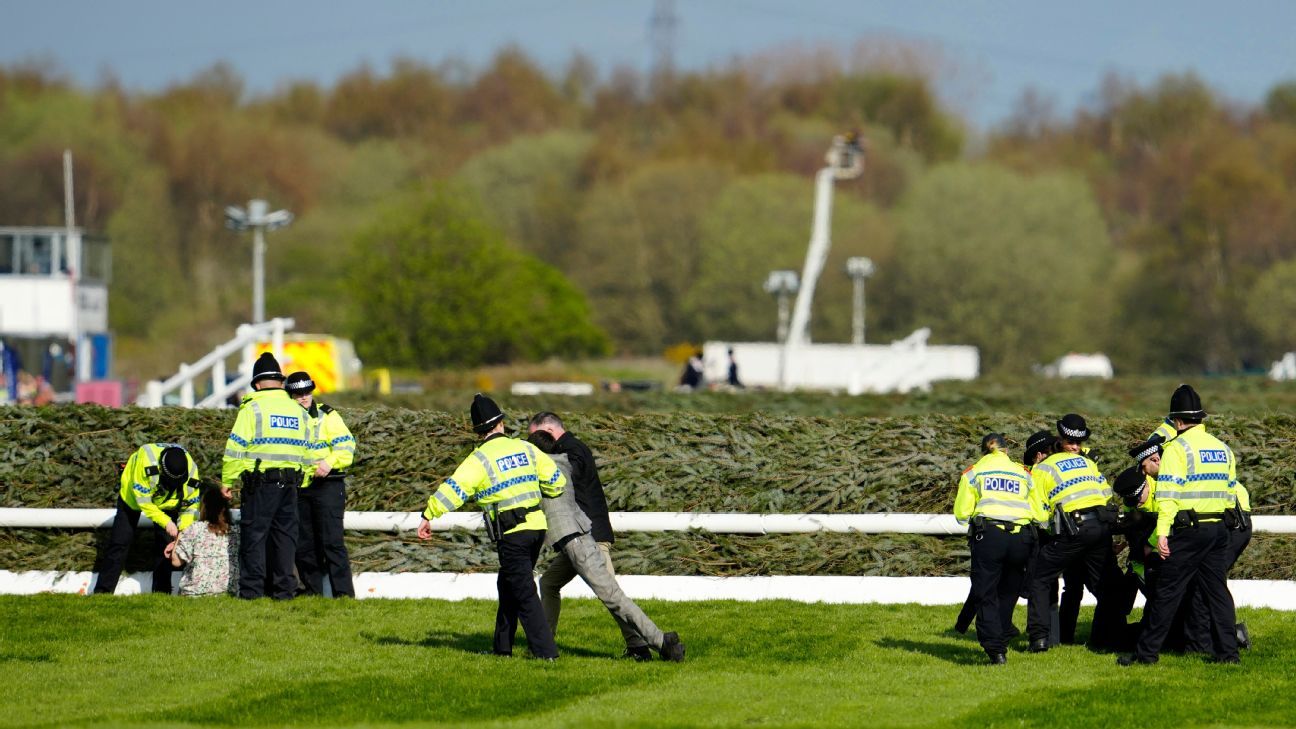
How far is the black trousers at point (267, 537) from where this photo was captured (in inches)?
470

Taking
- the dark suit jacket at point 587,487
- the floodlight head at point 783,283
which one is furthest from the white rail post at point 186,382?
the floodlight head at point 783,283

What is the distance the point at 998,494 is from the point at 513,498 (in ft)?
10.3

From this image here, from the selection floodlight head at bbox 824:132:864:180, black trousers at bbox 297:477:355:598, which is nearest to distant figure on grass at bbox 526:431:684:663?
black trousers at bbox 297:477:355:598

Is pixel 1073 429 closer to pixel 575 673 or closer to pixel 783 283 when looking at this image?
pixel 575 673

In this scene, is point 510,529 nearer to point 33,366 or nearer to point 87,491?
point 87,491

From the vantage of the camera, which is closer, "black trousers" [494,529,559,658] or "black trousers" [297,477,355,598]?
"black trousers" [494,529,559,658]

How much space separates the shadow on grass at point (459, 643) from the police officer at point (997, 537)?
2.48m

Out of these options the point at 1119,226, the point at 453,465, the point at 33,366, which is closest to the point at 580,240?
the point at 1119,226

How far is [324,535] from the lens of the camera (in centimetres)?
1230

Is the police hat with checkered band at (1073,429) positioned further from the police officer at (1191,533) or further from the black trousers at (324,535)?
the black trousers at (324,535)

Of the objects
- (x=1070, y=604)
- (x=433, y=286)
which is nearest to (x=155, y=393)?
(x=1070, y=604)

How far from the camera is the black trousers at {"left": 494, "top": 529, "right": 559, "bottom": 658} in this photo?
10.0 meters

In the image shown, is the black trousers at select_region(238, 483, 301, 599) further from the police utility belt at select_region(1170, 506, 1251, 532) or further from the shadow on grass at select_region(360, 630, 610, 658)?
the police utility belt at select_region(1170, 506, 1251, 532)

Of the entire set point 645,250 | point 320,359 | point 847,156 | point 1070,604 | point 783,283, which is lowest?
point 1070,604
